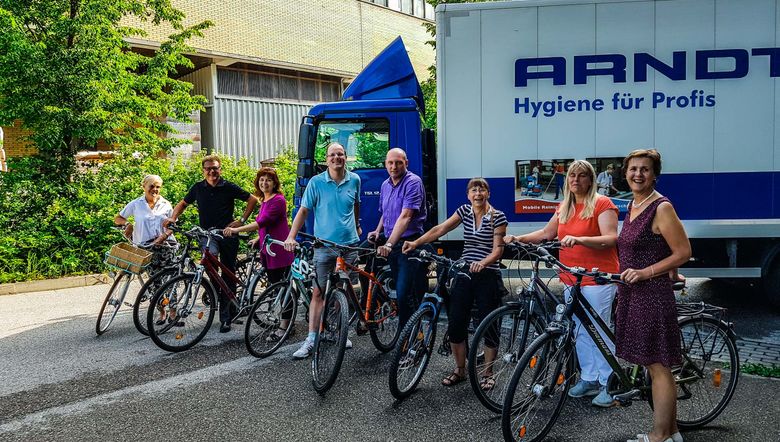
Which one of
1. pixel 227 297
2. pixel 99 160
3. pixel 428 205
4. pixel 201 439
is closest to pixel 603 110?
pixel 428 205

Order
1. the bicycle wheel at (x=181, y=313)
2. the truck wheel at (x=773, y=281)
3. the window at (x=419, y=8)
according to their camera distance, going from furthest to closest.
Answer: the window at (x=419, y=8) → the truck wheel at (x=773, y=281) → the bicycle wheel at (x=181, y=313)

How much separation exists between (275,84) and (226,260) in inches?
680

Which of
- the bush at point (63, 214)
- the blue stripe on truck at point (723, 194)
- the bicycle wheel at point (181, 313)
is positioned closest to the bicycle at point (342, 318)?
the bicycle wheel at point (181, 313)

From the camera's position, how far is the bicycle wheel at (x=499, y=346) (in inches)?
170

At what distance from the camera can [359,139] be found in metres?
8.03

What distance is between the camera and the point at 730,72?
6926 mm

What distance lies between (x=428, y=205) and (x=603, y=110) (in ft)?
7.56

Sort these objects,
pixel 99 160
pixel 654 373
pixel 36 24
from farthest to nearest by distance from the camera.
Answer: pixel 99 160 < pixel 36 24 < pixel 654 373

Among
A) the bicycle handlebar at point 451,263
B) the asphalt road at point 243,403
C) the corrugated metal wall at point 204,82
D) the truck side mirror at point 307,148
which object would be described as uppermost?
the corrugated metal wall at point 204,82

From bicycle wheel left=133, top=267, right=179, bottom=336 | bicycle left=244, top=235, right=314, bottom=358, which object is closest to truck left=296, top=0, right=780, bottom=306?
bicycle left=244, top=235, right=314, bottom=358

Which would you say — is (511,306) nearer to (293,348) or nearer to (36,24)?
(293,348)

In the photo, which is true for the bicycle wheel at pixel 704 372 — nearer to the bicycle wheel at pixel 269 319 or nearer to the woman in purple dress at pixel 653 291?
the woman in purple dress at pixel 653 291

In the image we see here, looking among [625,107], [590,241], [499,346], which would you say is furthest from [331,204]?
[625,107]

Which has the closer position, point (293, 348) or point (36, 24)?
point (293, 348)
